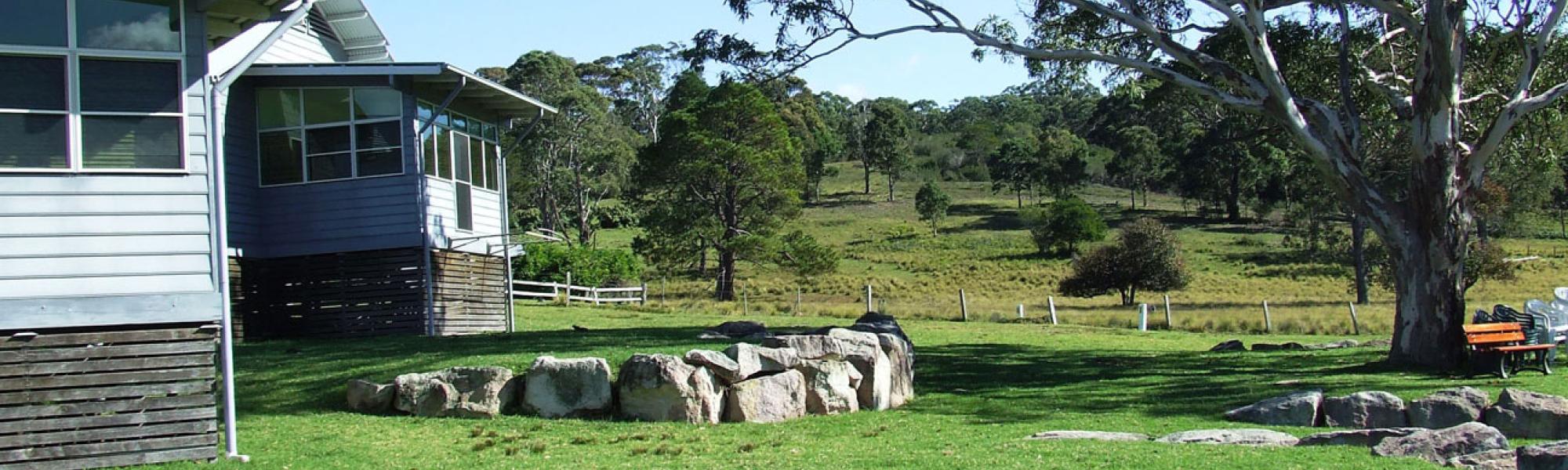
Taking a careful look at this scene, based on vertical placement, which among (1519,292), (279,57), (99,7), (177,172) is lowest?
(1519,292)

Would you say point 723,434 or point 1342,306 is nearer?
point 723,434

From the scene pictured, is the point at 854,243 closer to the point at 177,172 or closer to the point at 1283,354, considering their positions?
the point at 1283,354

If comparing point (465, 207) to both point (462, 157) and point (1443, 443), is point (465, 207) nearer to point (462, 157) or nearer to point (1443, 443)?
point (462, 157)

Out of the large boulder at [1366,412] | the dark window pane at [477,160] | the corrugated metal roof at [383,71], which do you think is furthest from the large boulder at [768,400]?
the dark window pane at [477,160]

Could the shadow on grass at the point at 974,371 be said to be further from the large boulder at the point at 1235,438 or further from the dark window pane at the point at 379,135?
the dark window pane at the point at 379,135

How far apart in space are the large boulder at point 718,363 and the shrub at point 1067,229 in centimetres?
5466

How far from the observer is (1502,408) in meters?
12.3

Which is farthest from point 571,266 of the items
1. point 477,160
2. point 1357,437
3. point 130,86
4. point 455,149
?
point 1357,437

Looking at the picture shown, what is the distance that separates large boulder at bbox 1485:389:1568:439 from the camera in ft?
39.1

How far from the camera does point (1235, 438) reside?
37.1ft

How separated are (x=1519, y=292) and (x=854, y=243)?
3320cm

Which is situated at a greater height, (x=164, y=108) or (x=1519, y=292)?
(x=164, y=108)

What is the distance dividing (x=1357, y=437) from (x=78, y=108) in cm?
1044

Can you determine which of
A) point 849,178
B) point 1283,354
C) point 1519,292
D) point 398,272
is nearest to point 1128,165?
point 849,178
